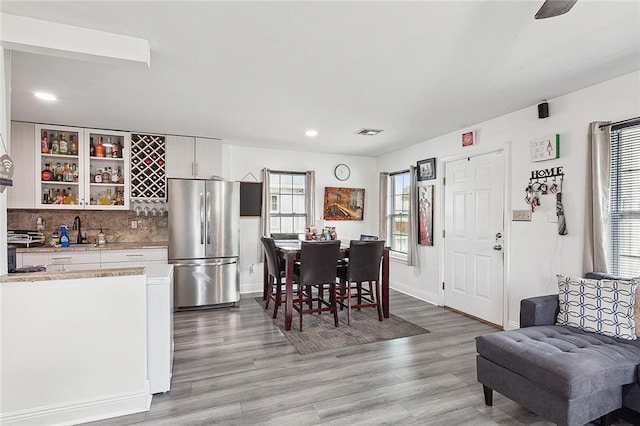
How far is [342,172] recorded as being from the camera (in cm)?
612

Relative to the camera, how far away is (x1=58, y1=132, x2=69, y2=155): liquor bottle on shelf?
4.20 meters

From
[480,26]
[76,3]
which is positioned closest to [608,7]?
[480,26]

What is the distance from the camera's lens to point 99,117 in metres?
3.87

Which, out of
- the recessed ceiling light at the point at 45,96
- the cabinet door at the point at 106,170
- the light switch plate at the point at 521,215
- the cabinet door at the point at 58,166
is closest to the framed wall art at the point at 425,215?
the light switch plate at the point at 521,215

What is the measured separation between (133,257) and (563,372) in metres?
4.50

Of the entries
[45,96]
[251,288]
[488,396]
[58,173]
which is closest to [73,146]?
[58,173]

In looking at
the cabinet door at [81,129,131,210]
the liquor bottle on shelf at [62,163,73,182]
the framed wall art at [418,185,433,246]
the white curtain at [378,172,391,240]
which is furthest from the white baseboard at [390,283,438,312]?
the liquor bottle on shelf at [62,163,73,182]

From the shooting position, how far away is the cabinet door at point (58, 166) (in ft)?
13.5

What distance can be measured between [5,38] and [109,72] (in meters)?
0.72

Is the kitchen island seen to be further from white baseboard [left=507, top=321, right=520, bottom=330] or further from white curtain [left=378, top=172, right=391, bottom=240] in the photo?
white curtain [left=378, top=172, right=391, bottom=240]

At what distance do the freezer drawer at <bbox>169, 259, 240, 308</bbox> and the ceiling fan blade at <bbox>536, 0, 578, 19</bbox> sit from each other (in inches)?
168

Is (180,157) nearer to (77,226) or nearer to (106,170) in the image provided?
(106,170)

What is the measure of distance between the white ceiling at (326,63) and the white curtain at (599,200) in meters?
0.53

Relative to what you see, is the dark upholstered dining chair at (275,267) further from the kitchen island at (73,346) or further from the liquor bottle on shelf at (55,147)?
the liquor bottle on shelf at (55,147)
